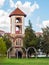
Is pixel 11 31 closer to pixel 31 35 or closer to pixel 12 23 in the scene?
pixel 12 23

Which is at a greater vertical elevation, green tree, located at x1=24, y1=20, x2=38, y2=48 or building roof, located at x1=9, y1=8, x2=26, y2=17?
building roof, located at x1=9, y1=8, x2=26, y2=17

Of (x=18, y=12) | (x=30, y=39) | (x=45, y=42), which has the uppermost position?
(x=18, y=12)

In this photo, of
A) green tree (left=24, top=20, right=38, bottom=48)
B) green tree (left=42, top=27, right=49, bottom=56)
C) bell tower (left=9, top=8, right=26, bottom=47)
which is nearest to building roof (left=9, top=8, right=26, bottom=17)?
bell tower (left=9, top=8, right=26, bottom=47)

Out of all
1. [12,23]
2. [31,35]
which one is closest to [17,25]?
[12,23]

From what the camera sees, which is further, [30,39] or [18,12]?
[18,12]

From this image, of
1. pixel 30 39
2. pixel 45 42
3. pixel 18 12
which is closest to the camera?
pixel 30 39

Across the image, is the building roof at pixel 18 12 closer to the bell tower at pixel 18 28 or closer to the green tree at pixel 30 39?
the bell tower at pixel 18 28

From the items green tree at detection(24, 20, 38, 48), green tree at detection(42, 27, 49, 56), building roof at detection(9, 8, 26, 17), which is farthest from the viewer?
building roof at detection(9, 8, 26, 17)

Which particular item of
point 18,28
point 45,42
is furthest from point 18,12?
point 45,42

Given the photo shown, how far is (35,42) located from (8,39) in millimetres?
8163

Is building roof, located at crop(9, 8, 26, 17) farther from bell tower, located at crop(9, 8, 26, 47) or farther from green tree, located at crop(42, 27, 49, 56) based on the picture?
green tree, located at crop(42, 27, 49, 56)

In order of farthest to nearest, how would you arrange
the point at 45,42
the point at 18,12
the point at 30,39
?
1. the point at 18,12
2. the point at 45,42
3. the point at 30,39

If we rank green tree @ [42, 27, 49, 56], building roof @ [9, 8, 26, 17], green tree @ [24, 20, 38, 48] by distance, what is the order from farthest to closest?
building roof @ [9, 8, 26, 17], green tree @ [42, 27, 49, 56], green tree @ [24, 20, 38, 48]

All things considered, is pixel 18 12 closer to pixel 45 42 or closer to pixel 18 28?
pixel 18 28
